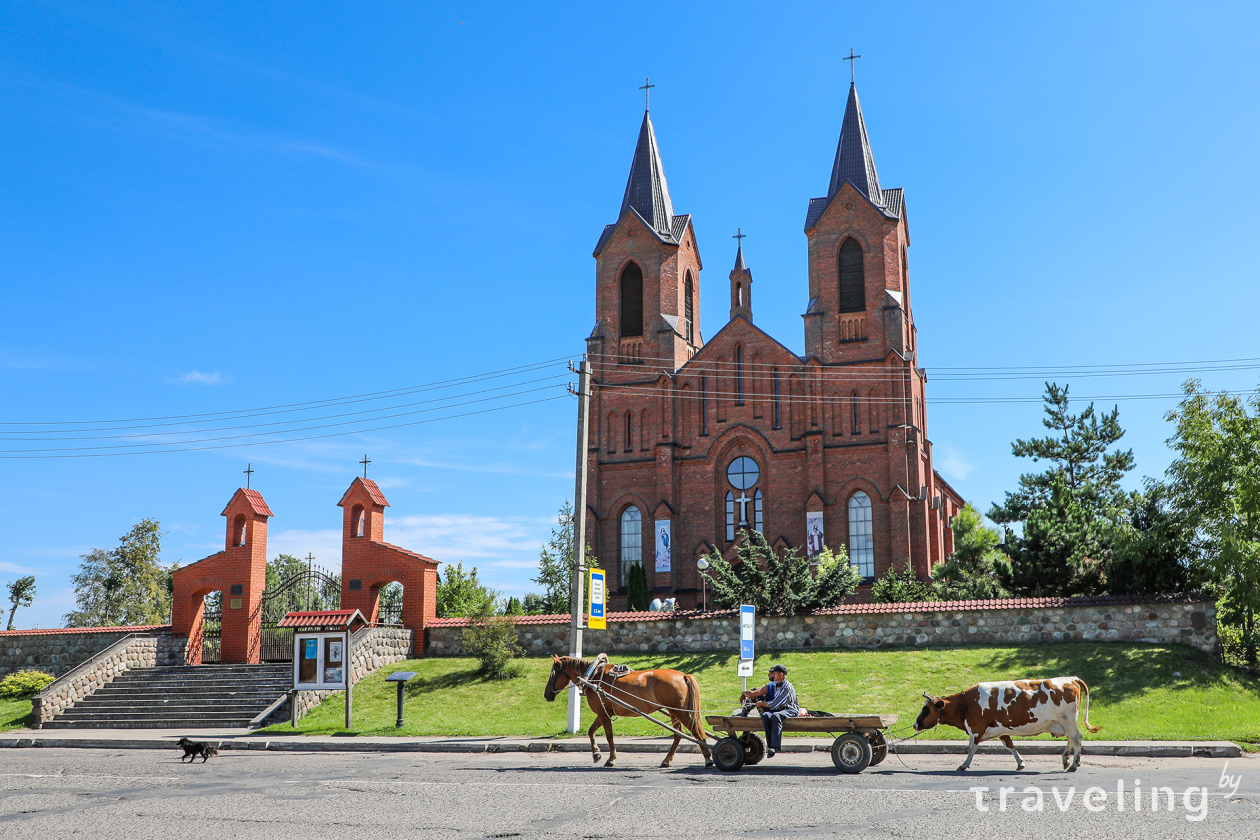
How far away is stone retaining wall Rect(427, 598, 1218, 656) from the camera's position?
22.1 metres

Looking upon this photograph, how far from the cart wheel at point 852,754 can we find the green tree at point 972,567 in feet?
47.9

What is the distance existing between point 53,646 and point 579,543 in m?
19.0

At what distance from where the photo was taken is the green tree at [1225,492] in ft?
68.5

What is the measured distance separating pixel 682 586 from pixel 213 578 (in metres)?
19.9

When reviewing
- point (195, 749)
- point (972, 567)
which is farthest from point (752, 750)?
point (972, 567)

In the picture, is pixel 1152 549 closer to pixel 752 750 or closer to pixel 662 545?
pixel 752 750

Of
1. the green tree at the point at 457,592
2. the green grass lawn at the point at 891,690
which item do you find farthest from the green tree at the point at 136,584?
the green grass lawn at the point at 891,690

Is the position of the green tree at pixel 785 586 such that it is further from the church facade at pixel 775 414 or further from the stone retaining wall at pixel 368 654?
the church facade at pixel 775 414

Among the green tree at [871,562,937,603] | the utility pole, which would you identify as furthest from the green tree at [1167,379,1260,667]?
the utility pole

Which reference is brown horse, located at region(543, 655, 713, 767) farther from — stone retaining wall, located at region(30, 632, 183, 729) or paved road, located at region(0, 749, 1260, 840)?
stone retaining wall, located at region(30, 632, 183, 729)

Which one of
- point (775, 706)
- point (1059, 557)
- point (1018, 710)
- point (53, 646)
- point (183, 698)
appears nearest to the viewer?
point (1018, 710)

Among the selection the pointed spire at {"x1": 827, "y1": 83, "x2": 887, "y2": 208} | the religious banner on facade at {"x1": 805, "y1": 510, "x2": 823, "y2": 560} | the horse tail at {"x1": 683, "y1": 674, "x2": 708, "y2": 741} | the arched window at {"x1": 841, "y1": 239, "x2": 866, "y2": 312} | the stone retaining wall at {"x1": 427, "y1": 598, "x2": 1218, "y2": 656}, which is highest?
the pointed spire at {"x1": 827, "y1": 83, "x2": 887, "y2": 208}

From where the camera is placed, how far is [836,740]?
12555 millimetres

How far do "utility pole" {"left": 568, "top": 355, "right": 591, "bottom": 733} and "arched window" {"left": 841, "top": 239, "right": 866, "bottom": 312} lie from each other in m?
24.0
